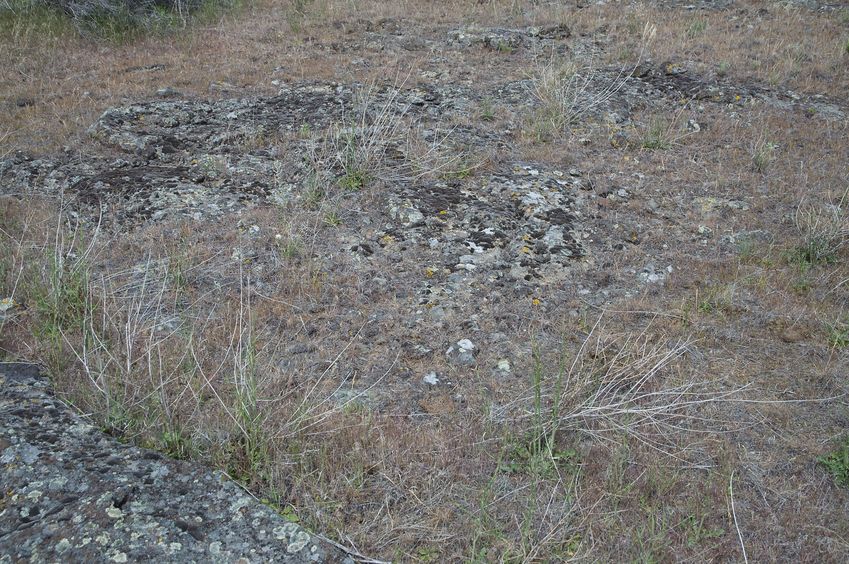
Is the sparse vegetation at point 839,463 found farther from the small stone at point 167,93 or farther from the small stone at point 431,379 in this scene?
the small stone at point 167,93

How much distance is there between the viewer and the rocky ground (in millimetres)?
2553

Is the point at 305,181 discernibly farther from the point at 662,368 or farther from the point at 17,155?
the point at 662,368

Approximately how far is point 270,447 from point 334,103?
12.3 ft

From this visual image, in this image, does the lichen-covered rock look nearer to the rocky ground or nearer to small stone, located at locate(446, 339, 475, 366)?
the rocky ground

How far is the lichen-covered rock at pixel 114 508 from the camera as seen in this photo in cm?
212

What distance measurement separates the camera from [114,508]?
2232mm

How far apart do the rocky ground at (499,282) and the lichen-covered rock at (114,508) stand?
0.12 feet

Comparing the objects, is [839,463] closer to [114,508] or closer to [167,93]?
[114,508]

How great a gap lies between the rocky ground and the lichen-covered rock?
4cm

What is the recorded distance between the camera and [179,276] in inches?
139

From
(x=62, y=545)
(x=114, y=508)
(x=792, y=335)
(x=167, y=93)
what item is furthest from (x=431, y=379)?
(x=167, y=93)

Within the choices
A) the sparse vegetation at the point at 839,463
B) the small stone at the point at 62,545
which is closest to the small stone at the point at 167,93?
the small stone at the point at 62,545

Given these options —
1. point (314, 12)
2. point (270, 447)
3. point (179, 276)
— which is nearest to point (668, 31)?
point (314, 12)

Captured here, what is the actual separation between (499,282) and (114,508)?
2.21m
